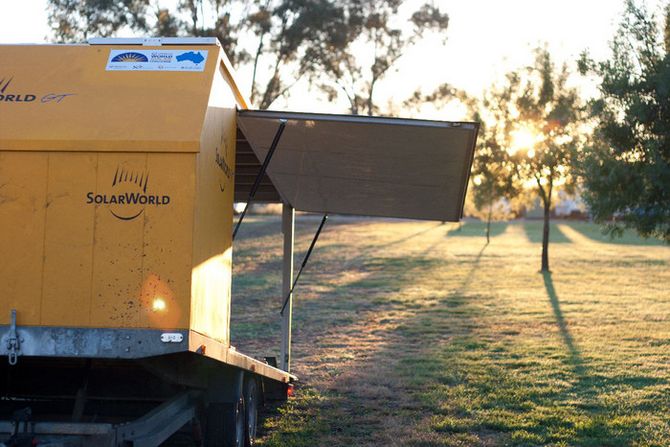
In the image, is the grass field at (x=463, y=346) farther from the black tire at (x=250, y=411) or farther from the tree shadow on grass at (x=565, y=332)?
the black tire at (x=250, y=411)

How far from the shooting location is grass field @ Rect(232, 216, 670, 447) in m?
8.92

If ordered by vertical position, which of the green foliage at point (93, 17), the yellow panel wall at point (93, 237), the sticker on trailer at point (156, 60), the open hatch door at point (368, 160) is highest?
the green foliage at point (93, 17)

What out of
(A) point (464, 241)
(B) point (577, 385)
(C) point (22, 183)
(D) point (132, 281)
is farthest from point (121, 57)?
(A) point (464, 241)

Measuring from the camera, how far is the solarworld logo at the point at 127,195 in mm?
5520

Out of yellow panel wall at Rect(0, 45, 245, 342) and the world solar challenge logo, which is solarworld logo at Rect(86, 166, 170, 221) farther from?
the world solar challenge logo

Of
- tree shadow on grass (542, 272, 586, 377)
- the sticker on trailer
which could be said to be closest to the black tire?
the sticker on trailer

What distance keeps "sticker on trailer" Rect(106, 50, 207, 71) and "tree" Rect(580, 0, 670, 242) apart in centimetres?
679

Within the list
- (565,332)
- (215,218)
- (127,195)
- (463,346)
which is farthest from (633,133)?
(127,195)

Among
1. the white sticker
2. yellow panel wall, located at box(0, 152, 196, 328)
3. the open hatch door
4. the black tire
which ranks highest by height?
the open hatch door

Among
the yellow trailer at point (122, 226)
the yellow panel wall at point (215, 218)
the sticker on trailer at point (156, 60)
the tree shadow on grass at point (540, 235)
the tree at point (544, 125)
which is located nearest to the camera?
the yellow trailer at point (122, 226)

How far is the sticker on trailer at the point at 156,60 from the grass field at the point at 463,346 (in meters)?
3.55

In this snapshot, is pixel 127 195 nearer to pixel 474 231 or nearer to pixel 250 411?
pixel 250 411

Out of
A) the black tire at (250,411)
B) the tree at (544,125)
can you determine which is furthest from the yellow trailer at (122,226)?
the tree at (544,125)

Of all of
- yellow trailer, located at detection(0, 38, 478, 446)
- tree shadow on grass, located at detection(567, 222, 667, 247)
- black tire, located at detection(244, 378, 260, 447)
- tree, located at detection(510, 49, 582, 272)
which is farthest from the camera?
tree shadow on grass, located at detection(567, 222, 667, 247)
